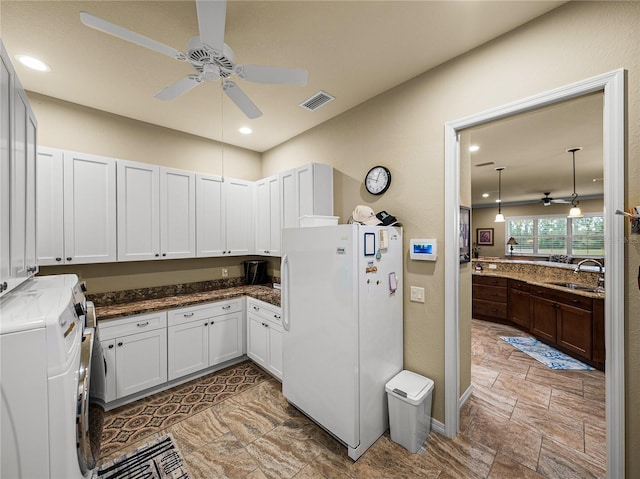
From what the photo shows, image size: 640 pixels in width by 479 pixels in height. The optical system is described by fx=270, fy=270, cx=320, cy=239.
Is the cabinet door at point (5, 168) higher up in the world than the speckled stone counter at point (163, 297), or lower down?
higher up

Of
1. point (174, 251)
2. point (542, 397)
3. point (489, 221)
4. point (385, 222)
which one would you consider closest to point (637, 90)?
point (385, 222)

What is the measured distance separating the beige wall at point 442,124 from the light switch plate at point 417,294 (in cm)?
4

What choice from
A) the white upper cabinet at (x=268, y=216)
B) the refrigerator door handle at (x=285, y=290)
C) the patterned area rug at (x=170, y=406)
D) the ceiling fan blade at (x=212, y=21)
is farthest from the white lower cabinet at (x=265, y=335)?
the ceiling fan blade at (x=212, y=21)

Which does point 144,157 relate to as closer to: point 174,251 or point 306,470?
point 174,251

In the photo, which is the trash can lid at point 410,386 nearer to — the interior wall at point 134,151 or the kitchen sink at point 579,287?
the interior wall at point 134,151

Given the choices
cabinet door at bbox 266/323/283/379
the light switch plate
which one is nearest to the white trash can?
the light switch plate

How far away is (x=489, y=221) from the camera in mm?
9883

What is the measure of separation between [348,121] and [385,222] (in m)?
1.29

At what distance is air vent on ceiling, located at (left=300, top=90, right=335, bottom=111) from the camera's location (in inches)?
103

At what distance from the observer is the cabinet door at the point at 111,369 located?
96.2 inches

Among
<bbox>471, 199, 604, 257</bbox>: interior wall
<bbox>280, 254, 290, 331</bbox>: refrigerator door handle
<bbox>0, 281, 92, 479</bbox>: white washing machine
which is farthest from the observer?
<bbox>471, 199, 604, 257</bbox>: interior wall

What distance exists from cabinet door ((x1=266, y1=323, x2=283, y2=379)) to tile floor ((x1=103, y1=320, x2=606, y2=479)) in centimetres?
18

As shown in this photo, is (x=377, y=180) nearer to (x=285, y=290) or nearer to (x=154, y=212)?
(x=285, y=290)

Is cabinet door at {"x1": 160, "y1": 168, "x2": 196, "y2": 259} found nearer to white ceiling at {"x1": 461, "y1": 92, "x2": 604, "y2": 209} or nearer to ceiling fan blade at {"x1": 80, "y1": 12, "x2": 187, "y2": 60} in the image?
ceiling fan blade at {"x1": 80, "y1": 12, "x2": 187, "y2": 60}
